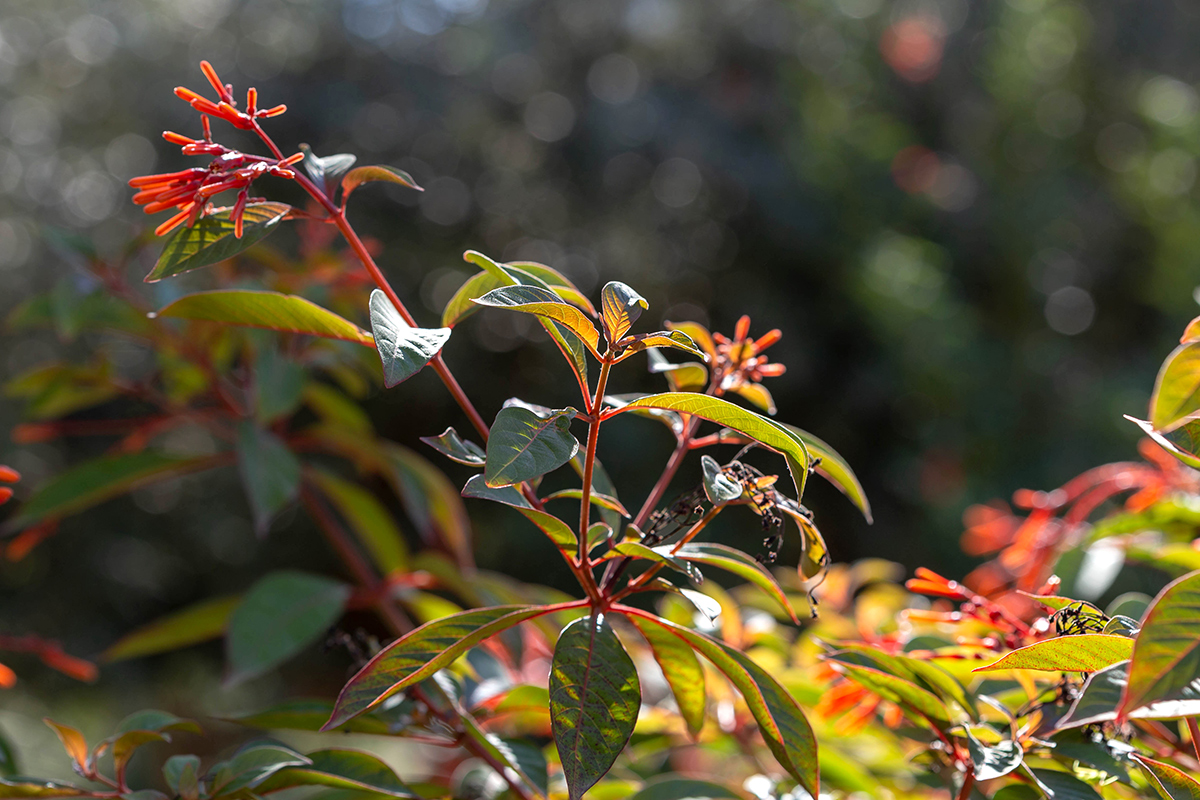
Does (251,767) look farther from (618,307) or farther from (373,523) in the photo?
(373,523)


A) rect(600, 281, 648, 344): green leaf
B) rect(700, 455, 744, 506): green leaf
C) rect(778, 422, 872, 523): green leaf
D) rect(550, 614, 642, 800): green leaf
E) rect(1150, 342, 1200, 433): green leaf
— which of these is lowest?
rect(550, 614, 642, 800): green leaf

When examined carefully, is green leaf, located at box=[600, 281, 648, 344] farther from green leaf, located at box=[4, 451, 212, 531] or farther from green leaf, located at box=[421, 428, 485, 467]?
green leaf, located at box=[4, 451, 212, 531]

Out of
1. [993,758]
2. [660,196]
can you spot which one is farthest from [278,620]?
[660,196]

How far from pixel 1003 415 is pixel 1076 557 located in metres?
1.59

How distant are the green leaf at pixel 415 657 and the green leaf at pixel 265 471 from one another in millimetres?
249

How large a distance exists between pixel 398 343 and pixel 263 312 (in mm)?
107

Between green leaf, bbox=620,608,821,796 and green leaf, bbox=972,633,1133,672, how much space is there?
77 millimetres

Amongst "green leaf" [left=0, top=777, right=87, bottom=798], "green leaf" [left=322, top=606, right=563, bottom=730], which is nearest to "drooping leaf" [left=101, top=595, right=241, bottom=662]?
"green leaf" [left=0, top=777, right=87, bottom=798]

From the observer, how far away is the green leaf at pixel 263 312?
32cm

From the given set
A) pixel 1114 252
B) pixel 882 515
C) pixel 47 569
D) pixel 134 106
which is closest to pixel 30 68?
pixel 134 106

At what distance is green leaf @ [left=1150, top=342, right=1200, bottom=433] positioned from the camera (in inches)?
8.7

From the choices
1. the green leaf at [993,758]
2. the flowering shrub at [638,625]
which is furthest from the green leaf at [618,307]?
the green leaf at [993,758]

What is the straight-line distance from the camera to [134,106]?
7.17 feet

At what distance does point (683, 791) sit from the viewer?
1.30ft
